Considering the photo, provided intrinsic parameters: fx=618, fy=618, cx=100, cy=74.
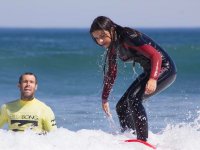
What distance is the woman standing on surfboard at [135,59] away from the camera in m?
5.57

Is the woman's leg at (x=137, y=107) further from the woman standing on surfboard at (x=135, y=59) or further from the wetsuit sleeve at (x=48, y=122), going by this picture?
the wetsuit sleeve at (x=48, y=122)

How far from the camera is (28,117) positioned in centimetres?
559

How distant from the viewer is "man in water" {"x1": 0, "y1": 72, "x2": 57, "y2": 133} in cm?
555

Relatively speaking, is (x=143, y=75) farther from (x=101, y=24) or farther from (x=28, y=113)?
(x=28, y=113)

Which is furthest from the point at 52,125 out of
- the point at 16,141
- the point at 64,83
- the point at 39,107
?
the point at 64,83

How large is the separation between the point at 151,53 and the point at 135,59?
0.24 metres

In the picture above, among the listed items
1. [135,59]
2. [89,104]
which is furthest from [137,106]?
[89,104]

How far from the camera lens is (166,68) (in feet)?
19.1

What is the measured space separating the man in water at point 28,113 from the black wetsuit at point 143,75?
2.29 ft

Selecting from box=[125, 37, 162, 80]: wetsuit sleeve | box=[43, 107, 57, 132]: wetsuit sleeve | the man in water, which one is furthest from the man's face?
A: box=[125, 37, 162, 80]: wetsuit sleeve

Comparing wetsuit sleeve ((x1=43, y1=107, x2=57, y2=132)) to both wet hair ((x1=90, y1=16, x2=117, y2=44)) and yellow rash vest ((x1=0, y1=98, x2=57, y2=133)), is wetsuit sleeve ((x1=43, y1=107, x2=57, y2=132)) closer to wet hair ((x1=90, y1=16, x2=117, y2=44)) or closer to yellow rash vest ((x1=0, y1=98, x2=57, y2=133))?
yellow rash vest ((x1=0, y1=98, x2=57, y2=133))

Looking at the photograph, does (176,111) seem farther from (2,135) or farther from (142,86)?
(2,135)

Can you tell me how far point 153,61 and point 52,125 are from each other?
108cm

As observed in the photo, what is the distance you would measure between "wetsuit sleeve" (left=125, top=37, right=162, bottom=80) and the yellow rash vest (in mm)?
994
